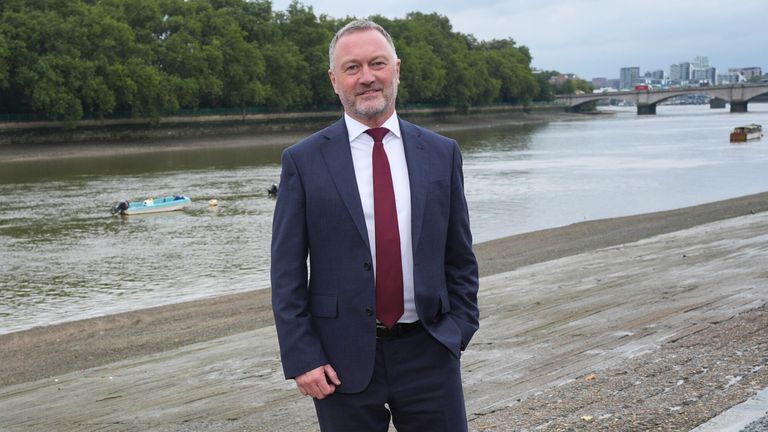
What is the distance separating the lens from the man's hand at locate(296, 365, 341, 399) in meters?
3.64

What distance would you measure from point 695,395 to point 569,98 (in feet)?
575

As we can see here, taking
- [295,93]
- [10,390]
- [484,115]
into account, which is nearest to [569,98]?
[484,115]

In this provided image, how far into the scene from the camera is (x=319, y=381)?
364cm

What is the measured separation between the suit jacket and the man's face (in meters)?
0.13

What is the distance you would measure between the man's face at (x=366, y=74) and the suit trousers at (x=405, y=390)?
0.91 meters

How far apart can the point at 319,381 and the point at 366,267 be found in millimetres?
485

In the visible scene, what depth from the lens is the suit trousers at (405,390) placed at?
3.73 metres

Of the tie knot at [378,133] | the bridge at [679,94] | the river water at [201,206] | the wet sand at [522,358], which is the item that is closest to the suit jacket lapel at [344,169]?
the tie knot at [378,133]

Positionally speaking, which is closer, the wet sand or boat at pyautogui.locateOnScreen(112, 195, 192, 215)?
the wet sand

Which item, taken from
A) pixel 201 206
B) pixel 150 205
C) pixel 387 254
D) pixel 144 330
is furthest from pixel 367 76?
pixel 201 206

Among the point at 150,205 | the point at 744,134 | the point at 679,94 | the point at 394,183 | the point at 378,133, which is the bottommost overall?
the point at 744,134

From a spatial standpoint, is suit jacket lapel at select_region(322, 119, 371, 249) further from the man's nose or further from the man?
the man's nose

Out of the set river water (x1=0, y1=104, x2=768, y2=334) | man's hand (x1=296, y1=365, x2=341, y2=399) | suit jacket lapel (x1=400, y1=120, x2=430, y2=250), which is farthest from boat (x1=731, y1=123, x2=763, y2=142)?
man's hand (x1=296, y1=365, x2=341, y2=399)

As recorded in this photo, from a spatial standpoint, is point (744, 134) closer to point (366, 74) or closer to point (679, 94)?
point (366, 74)
